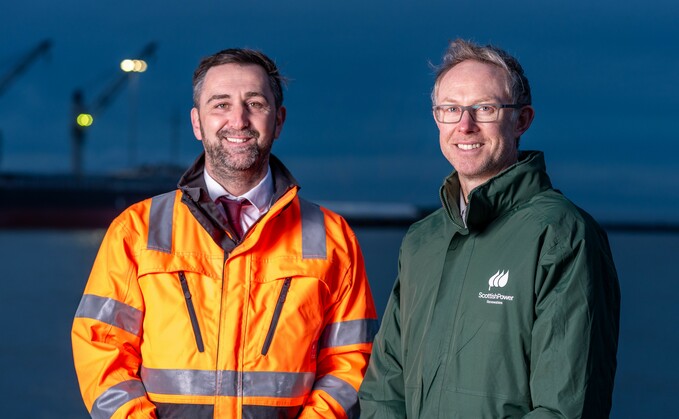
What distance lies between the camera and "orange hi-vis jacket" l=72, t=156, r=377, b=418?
8.39ft

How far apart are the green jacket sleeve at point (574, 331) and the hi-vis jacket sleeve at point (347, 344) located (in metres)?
0.84

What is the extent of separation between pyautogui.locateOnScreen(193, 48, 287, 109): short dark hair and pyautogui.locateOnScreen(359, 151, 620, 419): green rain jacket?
2.35ft

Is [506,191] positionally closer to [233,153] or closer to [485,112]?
[485,112]

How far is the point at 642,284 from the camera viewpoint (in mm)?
25531

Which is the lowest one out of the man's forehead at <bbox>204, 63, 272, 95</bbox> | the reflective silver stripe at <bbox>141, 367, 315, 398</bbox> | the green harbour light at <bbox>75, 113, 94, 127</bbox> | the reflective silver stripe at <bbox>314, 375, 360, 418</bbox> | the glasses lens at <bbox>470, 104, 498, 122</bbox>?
the reflective silver stripe at <bbox>314, 375, 360, 418</bbox>

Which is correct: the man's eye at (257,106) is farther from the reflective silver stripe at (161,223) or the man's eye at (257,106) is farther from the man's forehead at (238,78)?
the reflective silver stripe at (161,223)

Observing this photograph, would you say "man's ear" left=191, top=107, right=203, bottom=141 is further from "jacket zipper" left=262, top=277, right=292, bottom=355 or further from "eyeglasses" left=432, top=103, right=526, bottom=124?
"eyeglasses" left=432, top=103, right=526, bottom=124

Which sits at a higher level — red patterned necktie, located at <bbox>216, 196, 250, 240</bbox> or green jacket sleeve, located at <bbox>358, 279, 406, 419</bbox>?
red patterned necktie, located at <bbox>216, 196, 250, 240</bbox>

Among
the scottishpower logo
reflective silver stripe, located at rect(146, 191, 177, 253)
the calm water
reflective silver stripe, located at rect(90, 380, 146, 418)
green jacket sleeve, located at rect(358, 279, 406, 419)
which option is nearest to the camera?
the scottishpower logo

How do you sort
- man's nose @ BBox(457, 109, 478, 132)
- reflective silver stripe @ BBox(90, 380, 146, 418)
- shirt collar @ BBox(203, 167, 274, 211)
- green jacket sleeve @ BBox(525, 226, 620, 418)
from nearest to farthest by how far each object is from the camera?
green jacket sleeve @ BBox(525, 226, 620, 418), man's nose @ BBox(457, 109, 478, 132), reflective silver stripe @ BBox(90, 380, 146, 418), shirt collar @ BBox(203, 167, 274, 211)

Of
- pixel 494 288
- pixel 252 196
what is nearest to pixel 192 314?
pixel 252 196

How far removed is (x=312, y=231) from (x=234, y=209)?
25 cm

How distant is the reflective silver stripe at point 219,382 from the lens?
8.38 feet

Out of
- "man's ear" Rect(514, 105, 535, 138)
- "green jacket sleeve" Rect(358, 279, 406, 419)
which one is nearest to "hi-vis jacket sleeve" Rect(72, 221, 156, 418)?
"green jacket sleeve" Rect(358, 279, 406, 419)
